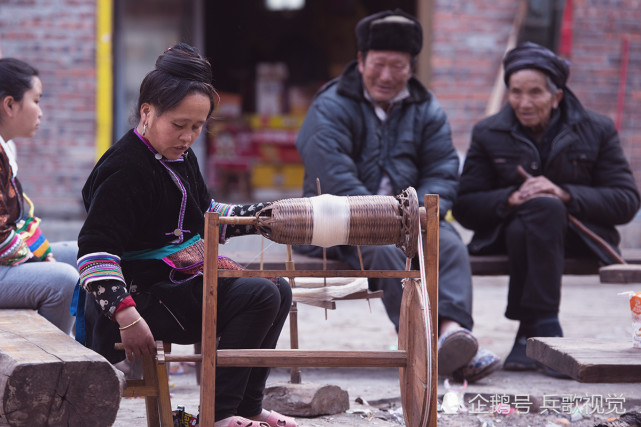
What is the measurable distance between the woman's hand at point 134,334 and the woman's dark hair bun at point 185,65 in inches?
30.5

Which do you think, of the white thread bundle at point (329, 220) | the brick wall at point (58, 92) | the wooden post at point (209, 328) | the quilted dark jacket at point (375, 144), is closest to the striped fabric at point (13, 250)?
the wooden post at point (209, 328)

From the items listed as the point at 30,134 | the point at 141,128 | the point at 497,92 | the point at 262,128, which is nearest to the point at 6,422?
the point at 141,128

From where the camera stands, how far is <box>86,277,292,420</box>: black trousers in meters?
2.71

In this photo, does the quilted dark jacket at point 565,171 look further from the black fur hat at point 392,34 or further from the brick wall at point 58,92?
the brick wall at point 58,92

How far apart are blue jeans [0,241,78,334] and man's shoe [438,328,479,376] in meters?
1.63

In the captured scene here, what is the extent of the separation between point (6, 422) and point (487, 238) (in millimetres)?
2912

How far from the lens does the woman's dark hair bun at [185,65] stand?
274cm

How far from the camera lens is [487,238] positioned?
4582 mm

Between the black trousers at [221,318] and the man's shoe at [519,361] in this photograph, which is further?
the man's shoe at [519,361]

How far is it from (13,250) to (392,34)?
2.15m

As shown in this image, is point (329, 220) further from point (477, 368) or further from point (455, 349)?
point (477, 368)

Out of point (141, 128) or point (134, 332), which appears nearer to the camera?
point (134, 332)

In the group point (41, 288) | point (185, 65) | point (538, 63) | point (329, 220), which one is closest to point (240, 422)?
point (329, 220)

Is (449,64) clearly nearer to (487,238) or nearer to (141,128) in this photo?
(487,238)
